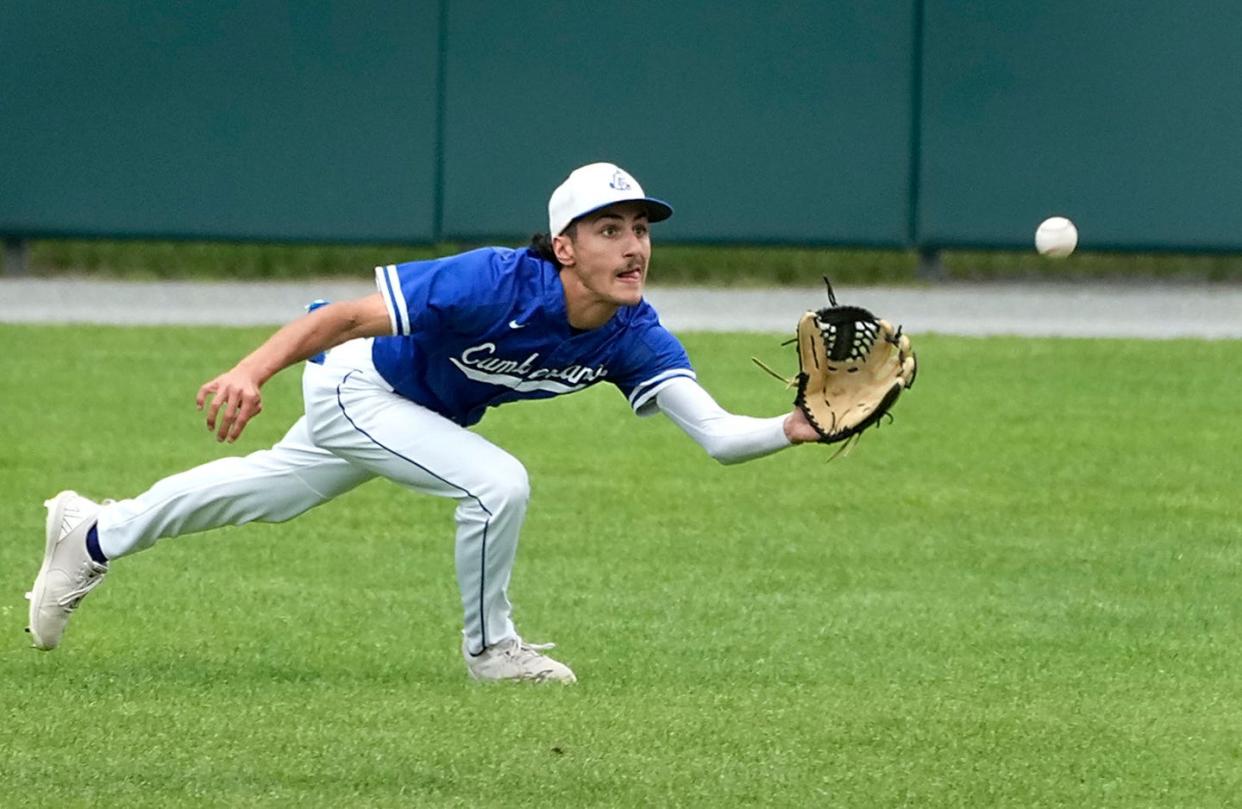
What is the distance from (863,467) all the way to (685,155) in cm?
595

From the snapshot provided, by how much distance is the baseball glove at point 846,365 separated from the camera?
534 centimetres

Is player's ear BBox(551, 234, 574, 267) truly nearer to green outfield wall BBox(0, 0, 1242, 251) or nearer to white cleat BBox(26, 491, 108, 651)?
white cleat BBox(26, 491, 108, 651)

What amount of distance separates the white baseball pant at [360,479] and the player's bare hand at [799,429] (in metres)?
0.75

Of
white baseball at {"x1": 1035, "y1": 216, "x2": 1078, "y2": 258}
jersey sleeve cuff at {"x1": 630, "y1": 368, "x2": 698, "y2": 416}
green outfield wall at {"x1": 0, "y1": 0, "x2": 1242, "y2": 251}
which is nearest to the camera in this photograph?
jersey sleeve cuff at {"x1": 630, "y1": 368, "x2": 698, "y2": 416}

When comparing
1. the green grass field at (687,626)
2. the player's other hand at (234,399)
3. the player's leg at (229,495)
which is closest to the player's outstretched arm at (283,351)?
the player's other hand at (234,399)

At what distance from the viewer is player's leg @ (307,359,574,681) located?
5668 millimetres

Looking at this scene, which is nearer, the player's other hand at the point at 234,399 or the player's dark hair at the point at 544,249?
the player's other hand at the point at 234,399

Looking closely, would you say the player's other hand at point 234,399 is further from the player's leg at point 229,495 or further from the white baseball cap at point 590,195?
the white baseball cap at point 590,195

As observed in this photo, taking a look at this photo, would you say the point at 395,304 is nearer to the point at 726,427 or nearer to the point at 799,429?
the point at 726,427

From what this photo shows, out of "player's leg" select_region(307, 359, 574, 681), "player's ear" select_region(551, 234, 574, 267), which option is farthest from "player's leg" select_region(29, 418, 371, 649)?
"player's ear" select_region(551, 234, 574, 267)

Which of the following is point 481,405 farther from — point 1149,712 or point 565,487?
point 565,487

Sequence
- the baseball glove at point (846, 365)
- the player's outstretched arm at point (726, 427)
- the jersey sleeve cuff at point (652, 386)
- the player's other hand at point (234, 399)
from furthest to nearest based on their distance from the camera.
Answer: the jersey sleeve cuff at point (652, 386) < the player's outstretched arm at point (726, 427) < the baseball glove at point (846, 365) < the player's other hand at point (234, 399)

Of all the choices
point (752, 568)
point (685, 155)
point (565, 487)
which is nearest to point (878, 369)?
point (752, 568)

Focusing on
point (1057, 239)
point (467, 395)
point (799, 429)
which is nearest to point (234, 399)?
point (467, 395)
